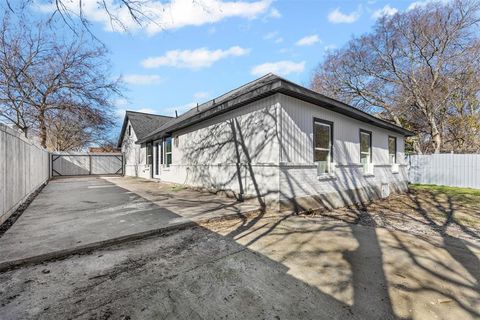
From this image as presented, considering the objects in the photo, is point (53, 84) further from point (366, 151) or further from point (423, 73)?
point (423, 73)

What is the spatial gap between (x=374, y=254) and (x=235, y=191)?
14.0ft

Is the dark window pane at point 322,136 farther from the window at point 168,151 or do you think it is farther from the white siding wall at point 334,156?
the window at point 168,151

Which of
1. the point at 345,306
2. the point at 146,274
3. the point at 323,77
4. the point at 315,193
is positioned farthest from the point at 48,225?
the point at 323,77

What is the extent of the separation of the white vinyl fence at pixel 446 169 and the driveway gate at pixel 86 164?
22.7m

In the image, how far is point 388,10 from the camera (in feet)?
52.8

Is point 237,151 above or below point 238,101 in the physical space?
below

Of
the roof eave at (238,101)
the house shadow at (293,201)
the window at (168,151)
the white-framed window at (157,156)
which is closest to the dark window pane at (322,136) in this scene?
the house shadow at (293,201)

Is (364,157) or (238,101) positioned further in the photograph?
(364,157)

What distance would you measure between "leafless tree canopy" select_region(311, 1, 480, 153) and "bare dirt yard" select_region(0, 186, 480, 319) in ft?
51.3

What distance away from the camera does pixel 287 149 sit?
5.68 metres

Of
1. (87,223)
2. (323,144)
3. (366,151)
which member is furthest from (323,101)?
(87,223)

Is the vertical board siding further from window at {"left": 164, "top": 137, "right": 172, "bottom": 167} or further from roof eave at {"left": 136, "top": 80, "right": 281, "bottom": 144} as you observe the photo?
window at {"left": 164, "top": 137, "right": 172, "bottom": 167}

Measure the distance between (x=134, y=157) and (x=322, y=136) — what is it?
15.2 meters

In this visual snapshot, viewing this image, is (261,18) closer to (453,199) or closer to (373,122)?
(373,122)
